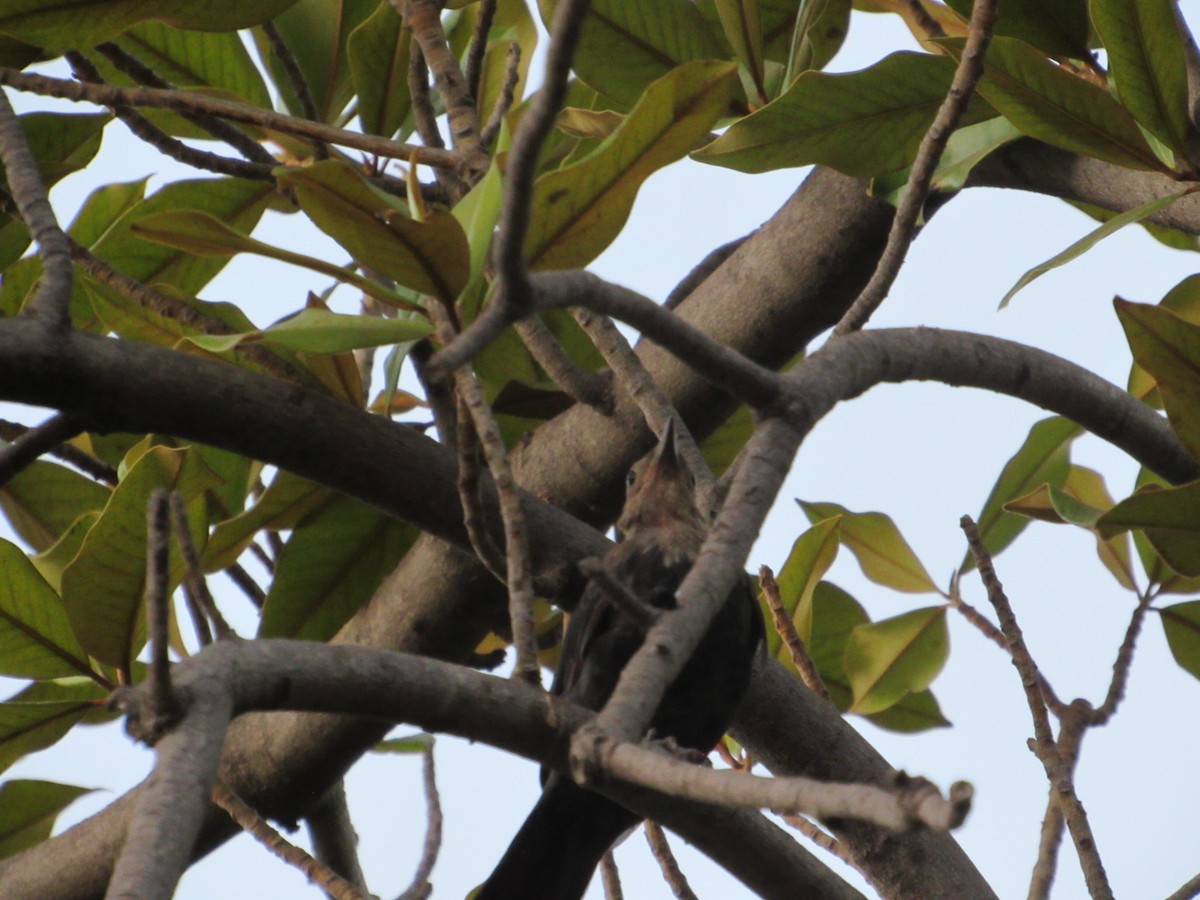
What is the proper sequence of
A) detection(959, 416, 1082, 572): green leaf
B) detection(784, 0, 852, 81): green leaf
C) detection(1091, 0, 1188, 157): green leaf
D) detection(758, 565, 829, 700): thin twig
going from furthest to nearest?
detection(959, 416, 1082, 572): green leaf
detection(758, 565, 829, 700): thin twig
detection(784, 0, 852, 81): green leaf
detection(1091, 0, 1188, 157): green leaf

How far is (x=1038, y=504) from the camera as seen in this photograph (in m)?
1.89

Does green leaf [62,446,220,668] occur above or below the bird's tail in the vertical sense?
above

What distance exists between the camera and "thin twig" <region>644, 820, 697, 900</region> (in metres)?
1.81

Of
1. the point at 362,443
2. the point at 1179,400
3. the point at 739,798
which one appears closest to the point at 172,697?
the point at 739,798

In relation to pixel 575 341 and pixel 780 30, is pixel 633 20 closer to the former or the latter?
pixel 780 30

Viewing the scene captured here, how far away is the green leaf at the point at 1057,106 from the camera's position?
1.48m

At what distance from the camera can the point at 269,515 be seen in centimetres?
180

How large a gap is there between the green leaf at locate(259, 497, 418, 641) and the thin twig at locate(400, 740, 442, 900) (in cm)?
27

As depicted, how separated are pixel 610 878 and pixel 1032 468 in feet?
Answer: 3.38

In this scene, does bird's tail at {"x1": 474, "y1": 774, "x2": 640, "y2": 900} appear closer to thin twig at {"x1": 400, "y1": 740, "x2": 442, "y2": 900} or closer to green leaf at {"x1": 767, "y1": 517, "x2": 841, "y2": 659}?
thin twig at {"x1": 400, "y1": 740, "x2": 442, "y2": 900}

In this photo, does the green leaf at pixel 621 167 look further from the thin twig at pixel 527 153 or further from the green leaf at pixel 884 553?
the green leaf at pixel 884 553

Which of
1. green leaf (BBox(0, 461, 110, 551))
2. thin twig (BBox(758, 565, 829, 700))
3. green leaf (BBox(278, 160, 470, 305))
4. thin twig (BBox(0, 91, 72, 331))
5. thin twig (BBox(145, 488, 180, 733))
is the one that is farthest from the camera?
green leaf (BBox(0, 461, 110, 551))

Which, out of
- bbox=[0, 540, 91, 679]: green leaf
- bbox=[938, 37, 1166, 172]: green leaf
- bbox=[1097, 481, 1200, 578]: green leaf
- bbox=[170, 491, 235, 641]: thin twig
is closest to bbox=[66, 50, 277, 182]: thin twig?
bbox=[0, 540, 91, 679]: green leaf

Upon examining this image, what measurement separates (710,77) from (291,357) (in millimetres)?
686
